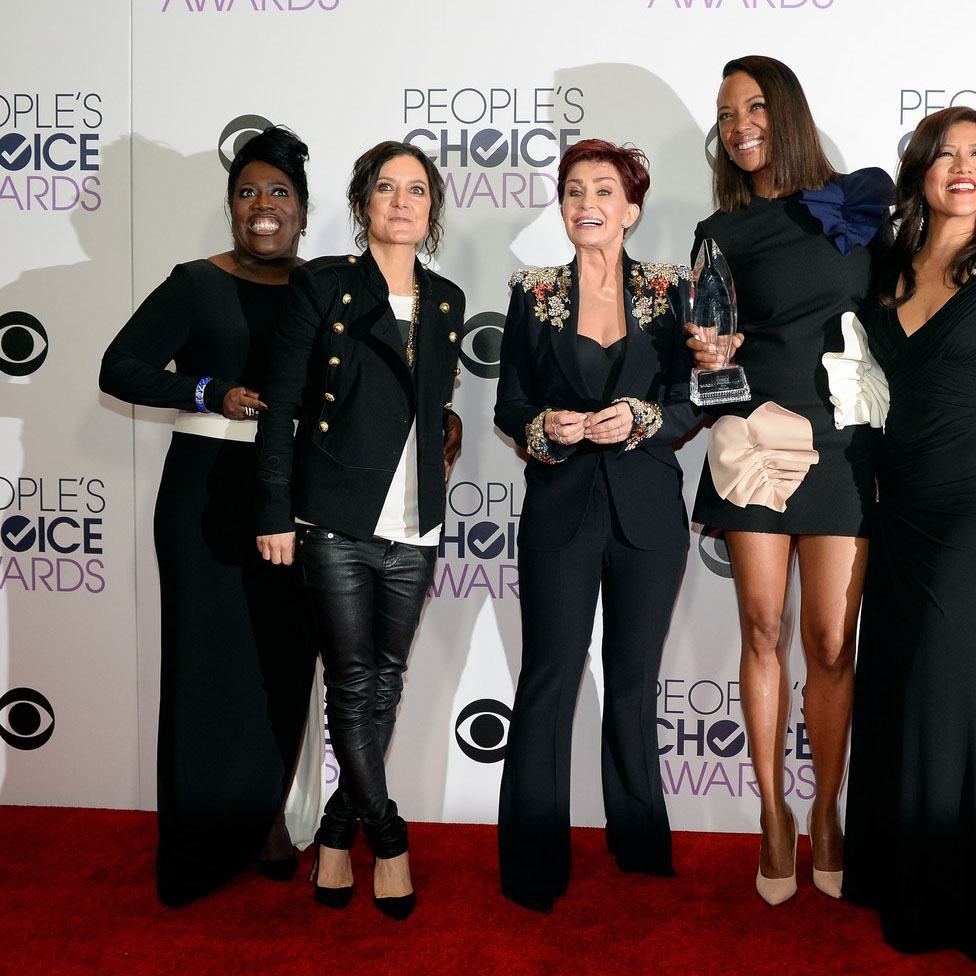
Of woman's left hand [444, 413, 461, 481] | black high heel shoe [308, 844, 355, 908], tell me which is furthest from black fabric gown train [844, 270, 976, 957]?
black high heel shoe [308, 844, 355, 908]

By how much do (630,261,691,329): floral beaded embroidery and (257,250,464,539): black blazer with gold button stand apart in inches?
24.0

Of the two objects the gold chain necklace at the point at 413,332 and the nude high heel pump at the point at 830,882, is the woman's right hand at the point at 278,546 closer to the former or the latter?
the gold chain necklace at the point at 413,332

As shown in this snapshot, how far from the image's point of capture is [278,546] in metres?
2.50

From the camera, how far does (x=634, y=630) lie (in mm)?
2693

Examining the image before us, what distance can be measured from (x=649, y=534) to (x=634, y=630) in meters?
0.27

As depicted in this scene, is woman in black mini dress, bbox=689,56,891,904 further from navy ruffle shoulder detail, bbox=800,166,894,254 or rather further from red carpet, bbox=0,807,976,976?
red carpet, bbox=0,807,976,976

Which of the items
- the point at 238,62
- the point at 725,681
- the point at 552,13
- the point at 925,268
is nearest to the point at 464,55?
the point at 552,13

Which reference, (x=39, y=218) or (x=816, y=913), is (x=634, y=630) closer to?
(x=816, y=913)

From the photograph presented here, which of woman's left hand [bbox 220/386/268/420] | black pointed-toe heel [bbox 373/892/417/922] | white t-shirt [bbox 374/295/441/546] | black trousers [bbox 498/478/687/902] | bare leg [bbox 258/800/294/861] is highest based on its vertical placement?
woman's left hand [bbox 220/386/268/420]

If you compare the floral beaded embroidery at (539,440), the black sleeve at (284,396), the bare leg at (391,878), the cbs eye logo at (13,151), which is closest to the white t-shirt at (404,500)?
the black sleeve at (284,396)

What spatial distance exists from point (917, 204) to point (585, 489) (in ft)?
3.65

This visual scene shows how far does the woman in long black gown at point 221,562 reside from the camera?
2.69m

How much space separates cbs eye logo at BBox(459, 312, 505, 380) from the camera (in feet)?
10.7

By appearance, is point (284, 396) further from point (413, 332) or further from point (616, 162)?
point (616, 162)
